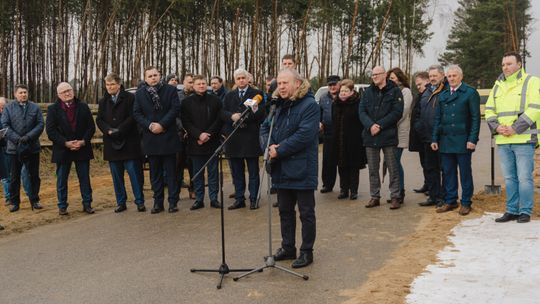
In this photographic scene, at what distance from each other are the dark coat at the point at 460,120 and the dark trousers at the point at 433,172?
0.63 meters

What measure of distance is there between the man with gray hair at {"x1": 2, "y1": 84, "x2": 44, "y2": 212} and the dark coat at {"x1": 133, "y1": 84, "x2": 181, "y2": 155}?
1826mm

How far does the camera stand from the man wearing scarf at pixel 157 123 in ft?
27.9

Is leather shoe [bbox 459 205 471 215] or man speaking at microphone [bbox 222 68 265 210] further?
man speaking at microphone [bbox 222 68 265 210]

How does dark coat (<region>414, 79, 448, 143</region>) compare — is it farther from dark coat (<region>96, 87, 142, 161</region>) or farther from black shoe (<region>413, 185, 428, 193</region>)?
dark coat (<region>96, 87, 142, 161</region>)

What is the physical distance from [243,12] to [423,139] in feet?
92.6

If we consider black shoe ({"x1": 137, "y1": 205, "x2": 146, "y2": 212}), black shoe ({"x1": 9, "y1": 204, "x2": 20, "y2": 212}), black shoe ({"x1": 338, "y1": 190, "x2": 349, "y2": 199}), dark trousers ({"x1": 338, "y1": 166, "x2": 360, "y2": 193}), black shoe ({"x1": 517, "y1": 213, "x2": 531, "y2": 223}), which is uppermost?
dark trousers ({"x1": 338, "y1": 166, "x2": 360, "y2": 193})

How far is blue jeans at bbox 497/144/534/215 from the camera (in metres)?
6.94

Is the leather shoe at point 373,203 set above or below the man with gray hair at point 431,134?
below

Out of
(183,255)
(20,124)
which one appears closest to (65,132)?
(20,124)

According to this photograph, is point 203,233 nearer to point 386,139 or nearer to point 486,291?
point 386,139

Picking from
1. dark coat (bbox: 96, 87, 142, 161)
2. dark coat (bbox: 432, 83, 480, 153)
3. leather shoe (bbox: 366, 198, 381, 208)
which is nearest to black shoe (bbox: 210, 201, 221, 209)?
dark coat (bbox: 96, 87, 142, 161)

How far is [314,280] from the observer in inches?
207

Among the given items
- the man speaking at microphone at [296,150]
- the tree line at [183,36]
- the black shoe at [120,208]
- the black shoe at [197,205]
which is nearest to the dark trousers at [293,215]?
the man speaking at microphone at [296,150]

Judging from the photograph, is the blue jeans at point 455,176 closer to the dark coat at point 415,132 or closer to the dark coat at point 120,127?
the dark coat at point 415,132
